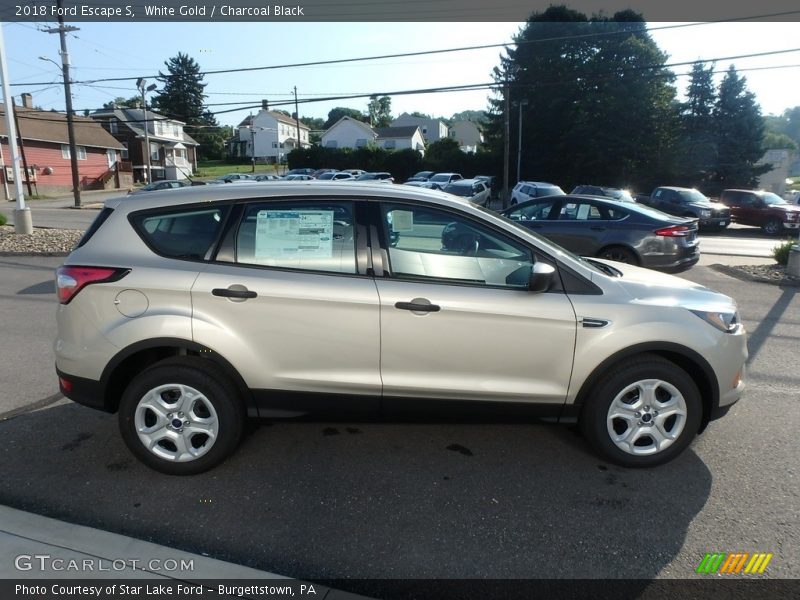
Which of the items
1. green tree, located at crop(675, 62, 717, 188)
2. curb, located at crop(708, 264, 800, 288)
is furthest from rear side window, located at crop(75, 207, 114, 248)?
green tree, located at crop(675, 62, 717, 188)

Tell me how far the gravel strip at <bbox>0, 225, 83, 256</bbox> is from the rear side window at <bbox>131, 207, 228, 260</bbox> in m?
9.62

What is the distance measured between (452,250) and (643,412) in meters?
1.57

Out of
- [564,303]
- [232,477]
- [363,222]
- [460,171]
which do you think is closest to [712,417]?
[564,303]

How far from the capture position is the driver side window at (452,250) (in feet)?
11.0

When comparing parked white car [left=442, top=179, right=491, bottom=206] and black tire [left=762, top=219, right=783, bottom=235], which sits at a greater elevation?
parked white car [left=442, top=179, right=491, bottom=206]

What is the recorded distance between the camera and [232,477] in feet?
11.0

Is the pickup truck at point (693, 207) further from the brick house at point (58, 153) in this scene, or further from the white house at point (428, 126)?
the white house at point (428, 126)

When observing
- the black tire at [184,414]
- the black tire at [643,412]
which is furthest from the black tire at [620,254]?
→ the black tire at [184,414]

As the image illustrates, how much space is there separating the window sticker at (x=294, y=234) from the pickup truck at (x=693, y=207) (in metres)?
21.3

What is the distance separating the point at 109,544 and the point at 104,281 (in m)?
1.49

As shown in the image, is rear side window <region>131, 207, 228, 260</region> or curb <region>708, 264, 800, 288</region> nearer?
rear side window <region>131, 207, 228, 260</region>

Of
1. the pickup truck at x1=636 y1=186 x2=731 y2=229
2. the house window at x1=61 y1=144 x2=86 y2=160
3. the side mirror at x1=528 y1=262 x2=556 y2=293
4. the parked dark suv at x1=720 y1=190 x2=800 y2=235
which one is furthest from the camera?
the house window at x1=61 y1=144 x2=86 y2=160

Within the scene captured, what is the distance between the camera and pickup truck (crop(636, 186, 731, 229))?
70.4ft

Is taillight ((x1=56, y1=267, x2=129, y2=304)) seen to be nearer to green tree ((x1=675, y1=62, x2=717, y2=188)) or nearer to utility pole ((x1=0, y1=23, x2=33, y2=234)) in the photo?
utility pole ((x1=0, y1=23, x2=33, y2=234))
